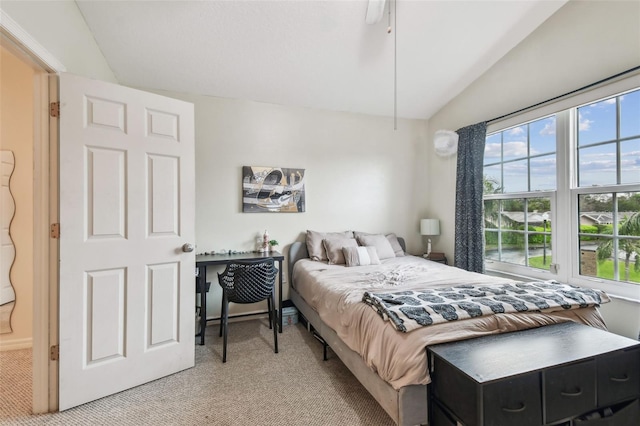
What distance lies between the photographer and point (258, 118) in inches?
138

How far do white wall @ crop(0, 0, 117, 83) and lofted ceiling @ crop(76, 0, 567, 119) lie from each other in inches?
5.3

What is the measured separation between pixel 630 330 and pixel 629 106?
178 centimetres

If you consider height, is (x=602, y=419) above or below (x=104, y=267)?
below

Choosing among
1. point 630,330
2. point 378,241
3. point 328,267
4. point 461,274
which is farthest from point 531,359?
point 378,241

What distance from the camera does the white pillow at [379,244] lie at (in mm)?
3590

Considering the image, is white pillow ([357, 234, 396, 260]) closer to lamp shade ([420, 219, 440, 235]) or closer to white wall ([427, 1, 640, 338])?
lamp shade ([420, 219, 440, 235])

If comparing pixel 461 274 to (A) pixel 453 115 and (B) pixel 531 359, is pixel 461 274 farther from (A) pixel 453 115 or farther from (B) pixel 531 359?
(A) pixel 453 115

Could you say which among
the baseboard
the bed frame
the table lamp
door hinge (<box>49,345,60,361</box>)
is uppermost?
the table lamp

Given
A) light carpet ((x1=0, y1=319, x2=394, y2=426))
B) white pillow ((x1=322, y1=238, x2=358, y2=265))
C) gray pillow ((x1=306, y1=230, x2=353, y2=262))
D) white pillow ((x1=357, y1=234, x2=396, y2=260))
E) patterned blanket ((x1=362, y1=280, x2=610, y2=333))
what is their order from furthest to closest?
1. white pillow ((x1=357, y1=234, x2=396, y2=260))
2. gray pillow ((x1=306, y1=230, x2=353, y2=262))
3. white pillow ((x1=322, y1=238, x2=358, y2=265))
4. light carpet ((x1=0, y1=319, x2=394, y2=426))
5. patterned blanket ((x1=362, y1=280, x2=610, y2=333))

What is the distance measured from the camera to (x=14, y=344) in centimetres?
253

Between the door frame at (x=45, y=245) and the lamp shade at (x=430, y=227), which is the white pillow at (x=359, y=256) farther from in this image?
the door frame at (x=45, y=245)

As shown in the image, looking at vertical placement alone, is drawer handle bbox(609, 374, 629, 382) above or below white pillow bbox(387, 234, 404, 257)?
below

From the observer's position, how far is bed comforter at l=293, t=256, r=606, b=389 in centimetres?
145

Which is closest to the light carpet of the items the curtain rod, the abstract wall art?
the abstract wall art
